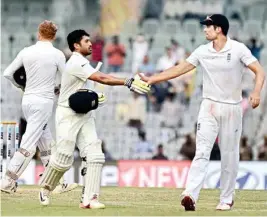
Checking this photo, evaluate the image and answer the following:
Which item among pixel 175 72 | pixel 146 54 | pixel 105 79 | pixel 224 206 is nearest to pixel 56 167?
pixel 105 79

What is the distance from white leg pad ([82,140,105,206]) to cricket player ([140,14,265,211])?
1.00 metres

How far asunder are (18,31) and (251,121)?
673 centimetres

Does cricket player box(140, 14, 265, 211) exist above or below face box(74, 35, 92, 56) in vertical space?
below

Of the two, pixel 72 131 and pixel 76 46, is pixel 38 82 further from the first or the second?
pixel 72 131

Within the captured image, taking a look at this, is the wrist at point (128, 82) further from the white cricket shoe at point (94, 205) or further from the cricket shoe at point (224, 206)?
the cricket shoe at point (224, 206)

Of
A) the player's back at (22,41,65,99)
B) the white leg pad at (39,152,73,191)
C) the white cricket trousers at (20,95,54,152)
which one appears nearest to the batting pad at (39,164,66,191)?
the white leg pad at (39,152,73,191)

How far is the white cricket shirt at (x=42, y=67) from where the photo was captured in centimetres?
1366

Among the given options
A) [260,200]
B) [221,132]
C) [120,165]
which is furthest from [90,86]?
[120,165]

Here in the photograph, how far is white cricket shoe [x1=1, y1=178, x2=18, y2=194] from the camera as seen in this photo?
45.7 ft

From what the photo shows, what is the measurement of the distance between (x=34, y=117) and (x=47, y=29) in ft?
3.76

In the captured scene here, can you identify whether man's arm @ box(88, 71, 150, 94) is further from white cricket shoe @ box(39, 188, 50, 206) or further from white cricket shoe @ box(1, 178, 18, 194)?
white cricket shoe @ box(1, 178, 18, 194)

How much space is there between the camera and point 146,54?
2666 centimetres

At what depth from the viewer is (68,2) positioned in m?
28.1

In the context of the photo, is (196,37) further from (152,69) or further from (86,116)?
(86,116)
